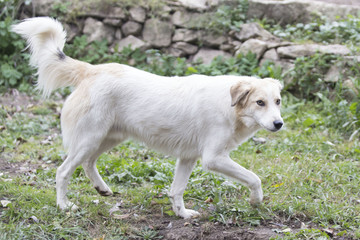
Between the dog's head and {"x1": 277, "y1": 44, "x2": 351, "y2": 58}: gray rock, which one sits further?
{"x1": 277, "y1": 44, "x2": 351, "y2": 58}: gray rock

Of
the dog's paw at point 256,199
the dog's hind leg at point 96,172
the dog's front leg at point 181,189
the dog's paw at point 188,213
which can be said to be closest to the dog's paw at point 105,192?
the dog's hind leg at point 96,172

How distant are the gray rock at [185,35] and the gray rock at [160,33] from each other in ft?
0.55

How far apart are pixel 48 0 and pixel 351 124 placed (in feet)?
24.2

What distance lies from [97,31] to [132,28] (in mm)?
841

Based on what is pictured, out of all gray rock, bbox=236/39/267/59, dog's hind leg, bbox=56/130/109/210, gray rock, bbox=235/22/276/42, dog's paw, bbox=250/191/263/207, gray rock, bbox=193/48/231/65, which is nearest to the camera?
dog's paw, bbox=250/191/263/207

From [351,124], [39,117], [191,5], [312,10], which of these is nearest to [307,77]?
[351,124]

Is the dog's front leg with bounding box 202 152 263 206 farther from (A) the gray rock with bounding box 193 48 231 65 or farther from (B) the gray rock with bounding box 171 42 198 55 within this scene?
(B) the gray rock with bounding box 171 42 198 55

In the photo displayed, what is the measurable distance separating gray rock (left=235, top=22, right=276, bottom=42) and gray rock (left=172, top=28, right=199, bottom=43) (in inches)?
38.7

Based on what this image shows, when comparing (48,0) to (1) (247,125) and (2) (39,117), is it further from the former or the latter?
(1) (247,125)

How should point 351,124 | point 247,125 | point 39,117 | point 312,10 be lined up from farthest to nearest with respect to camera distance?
point 312,10 → point 39,117 → point 351,124 → point 247,125

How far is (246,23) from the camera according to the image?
32.7 feet

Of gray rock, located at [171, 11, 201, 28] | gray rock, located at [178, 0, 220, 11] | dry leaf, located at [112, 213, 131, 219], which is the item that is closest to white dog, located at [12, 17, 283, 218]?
dry leaf, located at [112, 213, 131, 219]

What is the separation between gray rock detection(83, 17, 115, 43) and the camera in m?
10.4

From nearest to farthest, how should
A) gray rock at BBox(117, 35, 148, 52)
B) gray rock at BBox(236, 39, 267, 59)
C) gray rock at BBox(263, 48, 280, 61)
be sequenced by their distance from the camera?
gray rock at BBox(263, 48, 280, 61)
gray rock at BBox(236, 39, 267, 59)
gray rock at BBox(117, 35, 148, 52)
